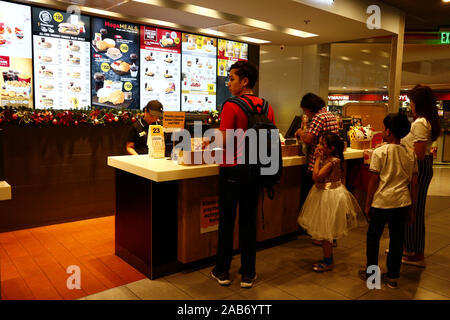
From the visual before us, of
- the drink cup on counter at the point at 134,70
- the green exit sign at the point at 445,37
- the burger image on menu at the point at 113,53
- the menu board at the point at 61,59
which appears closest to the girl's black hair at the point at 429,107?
the drink cup on counter at the point at 134,70

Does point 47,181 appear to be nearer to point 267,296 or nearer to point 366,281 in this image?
point 267,296

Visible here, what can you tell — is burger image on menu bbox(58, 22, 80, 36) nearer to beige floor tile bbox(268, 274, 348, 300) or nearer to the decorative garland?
the decorative garland

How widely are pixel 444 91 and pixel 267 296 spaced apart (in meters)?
16.9

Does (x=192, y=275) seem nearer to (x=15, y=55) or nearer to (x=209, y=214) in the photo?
(x=209, y=214)

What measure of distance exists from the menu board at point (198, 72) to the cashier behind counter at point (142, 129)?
6.10 feet

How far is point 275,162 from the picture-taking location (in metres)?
3.03

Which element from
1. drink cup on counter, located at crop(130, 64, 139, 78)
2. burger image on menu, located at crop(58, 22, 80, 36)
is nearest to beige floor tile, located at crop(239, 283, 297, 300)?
drink cup on counter, located at crop(130, 64, 139, 78)

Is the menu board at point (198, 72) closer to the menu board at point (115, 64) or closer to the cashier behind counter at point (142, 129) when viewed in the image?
the menu board at point (115, 64)

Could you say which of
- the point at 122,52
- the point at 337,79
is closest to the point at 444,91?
the point at 337,79

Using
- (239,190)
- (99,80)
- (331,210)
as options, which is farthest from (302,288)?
(99,80)

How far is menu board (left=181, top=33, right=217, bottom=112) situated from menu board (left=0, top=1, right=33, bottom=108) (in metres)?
2.25

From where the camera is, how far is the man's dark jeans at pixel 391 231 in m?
3.06

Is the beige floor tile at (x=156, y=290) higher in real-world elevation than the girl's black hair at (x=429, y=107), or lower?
lower

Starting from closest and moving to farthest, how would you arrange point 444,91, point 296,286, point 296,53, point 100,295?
point 100,295 < point 296,286 < point 296,53 < point 444,91
